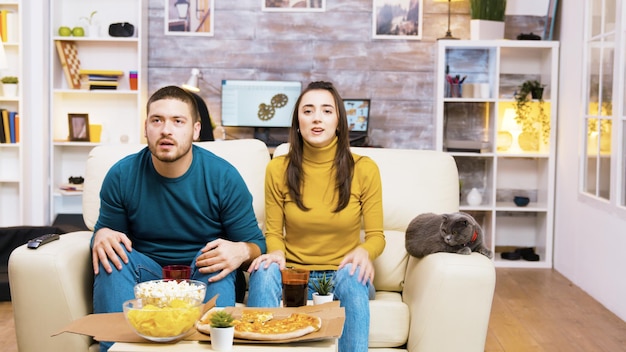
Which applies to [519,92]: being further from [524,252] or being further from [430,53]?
[524,252]

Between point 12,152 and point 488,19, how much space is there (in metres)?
3.49

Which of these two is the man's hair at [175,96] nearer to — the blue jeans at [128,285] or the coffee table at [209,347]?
the blue jeans at [128,285]

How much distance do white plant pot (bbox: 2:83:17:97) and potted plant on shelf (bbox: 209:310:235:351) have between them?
431 cm

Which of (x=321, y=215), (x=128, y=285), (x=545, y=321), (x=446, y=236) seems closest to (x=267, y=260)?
(x=321, y=215)

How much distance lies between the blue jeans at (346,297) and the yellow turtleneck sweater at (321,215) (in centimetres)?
21

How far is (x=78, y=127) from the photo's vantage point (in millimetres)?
5922

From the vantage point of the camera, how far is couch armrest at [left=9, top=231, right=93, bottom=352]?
2410 millimetres

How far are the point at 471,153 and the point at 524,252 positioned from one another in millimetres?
800

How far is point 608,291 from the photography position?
441cm

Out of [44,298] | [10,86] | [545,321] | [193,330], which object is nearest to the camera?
[193,330]

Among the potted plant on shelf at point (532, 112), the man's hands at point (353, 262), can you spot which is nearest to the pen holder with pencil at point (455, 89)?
the potted plant on shelf at point (532, 112)

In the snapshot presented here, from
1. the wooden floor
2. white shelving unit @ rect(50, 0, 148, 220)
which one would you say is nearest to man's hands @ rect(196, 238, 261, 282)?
the wooden floor

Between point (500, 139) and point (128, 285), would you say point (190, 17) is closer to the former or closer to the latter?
point (500, 139)

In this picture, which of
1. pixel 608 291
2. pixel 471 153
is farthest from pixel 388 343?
pixel 471 153
